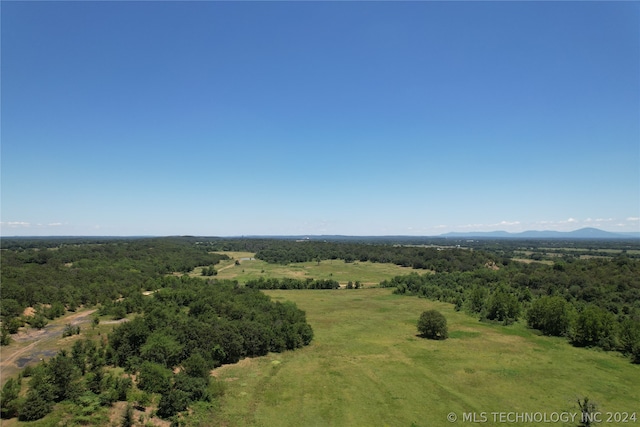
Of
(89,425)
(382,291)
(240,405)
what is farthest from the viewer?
(382,291)

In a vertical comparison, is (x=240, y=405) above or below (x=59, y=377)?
below

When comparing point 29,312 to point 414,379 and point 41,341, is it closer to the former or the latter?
point 41,341

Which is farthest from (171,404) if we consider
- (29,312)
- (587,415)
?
(29,312)

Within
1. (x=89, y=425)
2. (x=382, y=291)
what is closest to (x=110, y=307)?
(x=89, y=425)

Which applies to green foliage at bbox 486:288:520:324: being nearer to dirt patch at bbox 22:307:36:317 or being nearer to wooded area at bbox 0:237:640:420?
wooded area at bbox 0:237:640:420

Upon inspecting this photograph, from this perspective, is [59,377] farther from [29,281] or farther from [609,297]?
[609,297]

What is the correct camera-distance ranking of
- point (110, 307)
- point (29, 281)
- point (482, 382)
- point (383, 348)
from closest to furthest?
1. point (482, 382)
2. point (383, 348)
3. point (110, 307)
4. point (29, 281)

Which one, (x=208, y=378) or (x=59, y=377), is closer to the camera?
(x=59, y=377)
